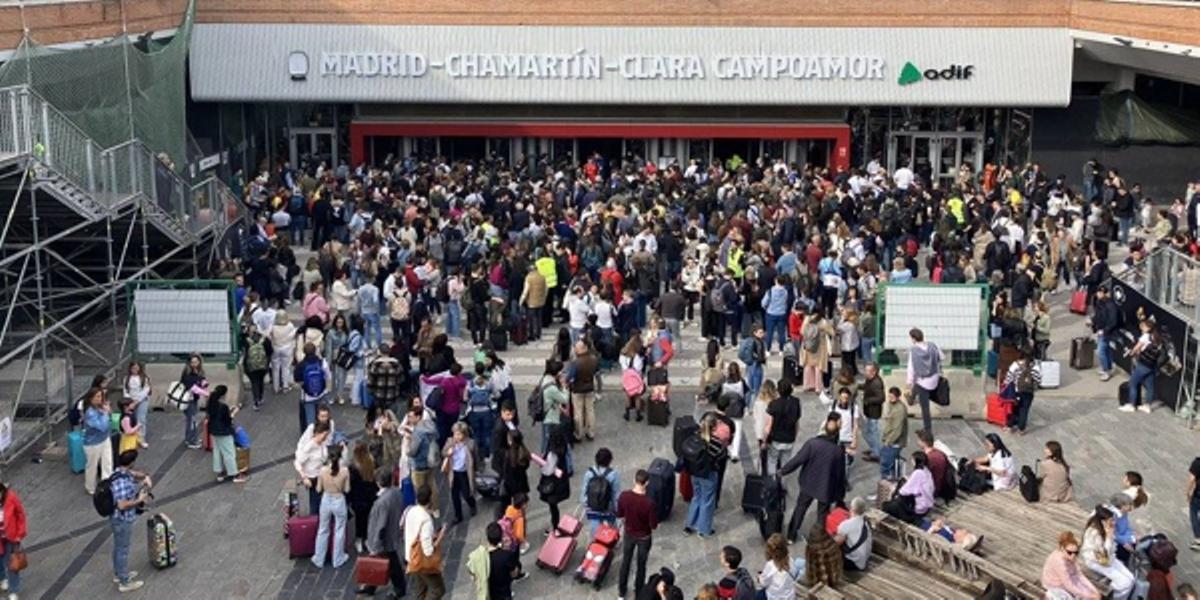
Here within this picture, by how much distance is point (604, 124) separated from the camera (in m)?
37.6

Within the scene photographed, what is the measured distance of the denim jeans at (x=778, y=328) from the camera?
21.8 meters

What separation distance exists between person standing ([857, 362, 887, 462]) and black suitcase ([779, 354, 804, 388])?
8.28 ft

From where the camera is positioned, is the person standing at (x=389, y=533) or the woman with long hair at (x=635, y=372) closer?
the person standing at (x=389, y=533)

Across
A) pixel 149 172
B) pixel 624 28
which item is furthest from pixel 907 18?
pixel 149 172

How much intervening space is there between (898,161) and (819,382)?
Result: 1992 cm

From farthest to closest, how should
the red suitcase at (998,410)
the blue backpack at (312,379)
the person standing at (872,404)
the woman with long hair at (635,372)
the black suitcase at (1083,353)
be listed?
the black suitcase at (1083,353) → the red suitcase at (998,410) → the woman with long hair at (635,372) → the blue backpack at (312,379) → the person standing at (872,404)

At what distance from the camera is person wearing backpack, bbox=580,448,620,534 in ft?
46.8

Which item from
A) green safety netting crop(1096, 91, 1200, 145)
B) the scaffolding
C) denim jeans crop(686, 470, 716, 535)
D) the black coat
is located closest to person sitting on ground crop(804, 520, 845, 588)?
the black coat

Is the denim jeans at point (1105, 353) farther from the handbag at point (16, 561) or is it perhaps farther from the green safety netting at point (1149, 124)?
the green safety netting at point (1149, 124)

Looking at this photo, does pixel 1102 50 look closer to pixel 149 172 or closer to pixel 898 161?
pixel 898 161

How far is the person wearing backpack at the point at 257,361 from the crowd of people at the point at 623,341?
0.05 meters

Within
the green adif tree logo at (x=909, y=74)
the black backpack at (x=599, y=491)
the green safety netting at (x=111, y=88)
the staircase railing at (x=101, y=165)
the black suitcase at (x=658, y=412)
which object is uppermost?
the green adif tree logo at (x=909, y=74)

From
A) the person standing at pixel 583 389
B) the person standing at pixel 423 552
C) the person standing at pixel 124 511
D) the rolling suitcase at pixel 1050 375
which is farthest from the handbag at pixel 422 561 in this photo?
the rolling suitcase at pixel 1050 375

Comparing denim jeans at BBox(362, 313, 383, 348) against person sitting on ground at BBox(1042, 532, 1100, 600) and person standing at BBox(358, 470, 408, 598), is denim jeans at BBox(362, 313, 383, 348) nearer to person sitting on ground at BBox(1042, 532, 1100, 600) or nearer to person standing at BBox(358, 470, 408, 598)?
person standing at BBox(358, 470, 408, 598)
